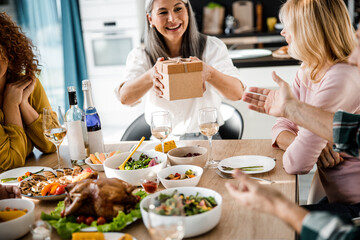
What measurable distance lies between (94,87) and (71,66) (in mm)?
423

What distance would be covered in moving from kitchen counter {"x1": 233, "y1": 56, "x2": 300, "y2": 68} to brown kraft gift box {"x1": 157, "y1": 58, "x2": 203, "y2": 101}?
1639mm

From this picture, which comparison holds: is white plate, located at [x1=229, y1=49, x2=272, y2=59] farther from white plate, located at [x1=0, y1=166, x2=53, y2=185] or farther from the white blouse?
white plate, located at [x1=0, y1=166, x2=53, y2=185]

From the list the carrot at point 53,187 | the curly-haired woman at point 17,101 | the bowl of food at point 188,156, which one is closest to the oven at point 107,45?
the curly-haired woman at point 17,101

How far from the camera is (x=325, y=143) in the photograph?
1.59 m

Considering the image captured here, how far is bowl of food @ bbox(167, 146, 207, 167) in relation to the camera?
1.66 meters

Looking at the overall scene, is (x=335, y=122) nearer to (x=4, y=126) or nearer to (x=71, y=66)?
(x=4, y=126)

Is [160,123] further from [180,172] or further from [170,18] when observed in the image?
[170,18]

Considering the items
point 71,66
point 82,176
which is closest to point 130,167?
point 82,176

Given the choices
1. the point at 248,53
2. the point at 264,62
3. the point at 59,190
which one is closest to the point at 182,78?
the point at 59,190

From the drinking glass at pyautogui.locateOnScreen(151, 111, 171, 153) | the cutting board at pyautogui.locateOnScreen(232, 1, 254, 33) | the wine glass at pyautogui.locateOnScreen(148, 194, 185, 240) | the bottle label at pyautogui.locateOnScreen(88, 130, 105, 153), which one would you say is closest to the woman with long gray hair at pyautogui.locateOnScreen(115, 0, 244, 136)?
the bottle label at pyautogui.locateOnScreen(88, 130, 105, 153)

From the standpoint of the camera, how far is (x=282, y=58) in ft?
11.4

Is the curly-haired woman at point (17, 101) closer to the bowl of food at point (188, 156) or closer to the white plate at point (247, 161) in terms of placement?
the bowl of food at point (188, 156)

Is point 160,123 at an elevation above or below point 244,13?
below

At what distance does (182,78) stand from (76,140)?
0.53 metres
